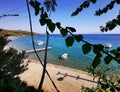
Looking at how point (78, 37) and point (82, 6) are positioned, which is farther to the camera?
point (82, 6)

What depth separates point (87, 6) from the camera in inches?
77.4

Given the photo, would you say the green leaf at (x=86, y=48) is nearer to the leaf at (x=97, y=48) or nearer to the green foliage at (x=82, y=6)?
the leaf at (x=97, y=48)

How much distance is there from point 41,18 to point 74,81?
70.7 feet

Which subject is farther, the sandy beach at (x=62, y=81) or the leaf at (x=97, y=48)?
the sandy beach at (x=62, y=81)

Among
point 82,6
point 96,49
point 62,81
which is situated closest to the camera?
point 96,49

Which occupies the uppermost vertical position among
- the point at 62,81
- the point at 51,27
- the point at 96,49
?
the point at 51,27

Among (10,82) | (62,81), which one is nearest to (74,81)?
(62,81)

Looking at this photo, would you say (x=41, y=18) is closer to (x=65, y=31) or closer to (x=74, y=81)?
(x=65, y=31)

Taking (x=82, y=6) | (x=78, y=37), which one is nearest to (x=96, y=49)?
(x=78, y=37)

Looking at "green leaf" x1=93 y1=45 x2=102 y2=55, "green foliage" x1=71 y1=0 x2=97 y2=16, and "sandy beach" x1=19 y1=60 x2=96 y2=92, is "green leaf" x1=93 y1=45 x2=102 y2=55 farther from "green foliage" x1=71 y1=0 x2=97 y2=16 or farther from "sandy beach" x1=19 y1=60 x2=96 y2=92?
"sandy beach" x1=19 y1=60 x2=96 y2=92

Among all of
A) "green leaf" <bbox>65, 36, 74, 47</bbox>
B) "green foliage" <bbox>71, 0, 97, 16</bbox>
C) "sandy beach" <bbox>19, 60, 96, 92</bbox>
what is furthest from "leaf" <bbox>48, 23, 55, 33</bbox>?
"sandy beach" <bbox>19, 60, 96, 92</bbox>

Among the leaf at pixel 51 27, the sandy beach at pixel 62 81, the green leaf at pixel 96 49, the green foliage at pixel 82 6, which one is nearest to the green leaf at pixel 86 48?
the green leaf at pixel 96 49

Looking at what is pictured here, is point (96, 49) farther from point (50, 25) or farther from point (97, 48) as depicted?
point (50, 25)

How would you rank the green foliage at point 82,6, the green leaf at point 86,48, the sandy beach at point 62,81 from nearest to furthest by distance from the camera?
the green leaf at point 86,48
the green foliage at point 82,6
the sandy beach at point 62,81
